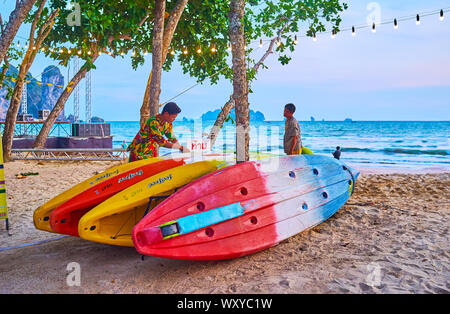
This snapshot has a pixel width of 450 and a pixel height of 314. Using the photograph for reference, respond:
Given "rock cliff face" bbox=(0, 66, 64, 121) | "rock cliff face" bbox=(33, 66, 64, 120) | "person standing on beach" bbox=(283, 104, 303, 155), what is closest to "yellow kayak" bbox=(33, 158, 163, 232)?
"person standing on beach" bbox=(283, 104, 303, 155)

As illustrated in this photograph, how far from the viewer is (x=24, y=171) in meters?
8.20

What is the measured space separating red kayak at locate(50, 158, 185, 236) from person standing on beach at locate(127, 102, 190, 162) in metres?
0.47

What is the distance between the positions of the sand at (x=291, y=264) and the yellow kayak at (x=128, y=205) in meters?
0.24

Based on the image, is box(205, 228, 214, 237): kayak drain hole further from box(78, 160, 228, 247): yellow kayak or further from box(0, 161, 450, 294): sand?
box(78, 160, 228, 247): yellow kayak

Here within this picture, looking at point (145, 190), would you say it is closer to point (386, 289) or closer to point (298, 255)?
point (298, 255)

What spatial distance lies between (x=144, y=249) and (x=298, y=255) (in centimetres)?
126

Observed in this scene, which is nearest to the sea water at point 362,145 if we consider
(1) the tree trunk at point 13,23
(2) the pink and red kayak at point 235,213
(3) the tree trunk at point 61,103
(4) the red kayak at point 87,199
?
(4) the red kayak at point 87,199

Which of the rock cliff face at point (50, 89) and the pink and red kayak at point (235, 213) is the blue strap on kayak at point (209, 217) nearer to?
the pink and red kayak at point (235, 213)

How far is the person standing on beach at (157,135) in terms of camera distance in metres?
3.83

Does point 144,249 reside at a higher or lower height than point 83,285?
higher

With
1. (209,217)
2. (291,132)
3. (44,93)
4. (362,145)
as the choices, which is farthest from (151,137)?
(44,93)

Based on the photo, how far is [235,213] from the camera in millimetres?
2854
